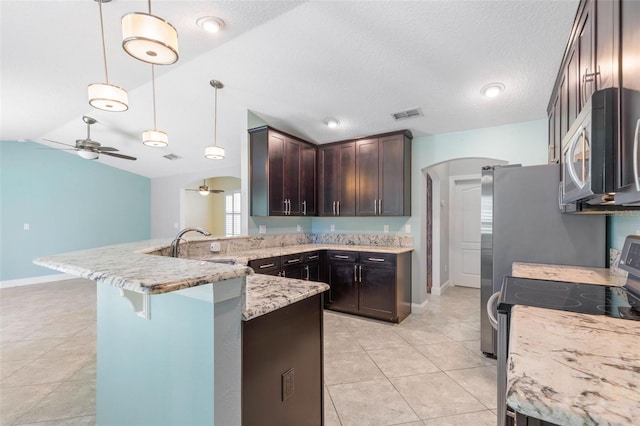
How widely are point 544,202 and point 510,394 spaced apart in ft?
7.83

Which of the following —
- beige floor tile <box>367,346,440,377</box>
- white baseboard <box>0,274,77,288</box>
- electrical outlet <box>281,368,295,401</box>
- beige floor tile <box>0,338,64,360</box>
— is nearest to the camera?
electrical outlet <box>281,368,295,401</box>

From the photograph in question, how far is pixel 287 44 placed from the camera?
8.51ft

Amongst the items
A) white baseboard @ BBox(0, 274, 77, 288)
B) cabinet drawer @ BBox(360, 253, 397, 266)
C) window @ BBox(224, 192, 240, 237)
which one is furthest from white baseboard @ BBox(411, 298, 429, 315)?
window @ BBox(224, 192, 240, 237)

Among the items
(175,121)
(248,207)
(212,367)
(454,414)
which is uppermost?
(175,121)

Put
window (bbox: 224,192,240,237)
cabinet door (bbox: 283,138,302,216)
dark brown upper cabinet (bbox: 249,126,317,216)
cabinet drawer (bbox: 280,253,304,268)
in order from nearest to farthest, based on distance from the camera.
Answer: cabinet drawer (bbox: 280,253,304,268)
dark brown upper cabinet (bbox: 249,126,317,216)
cabinet door (bbox: 283,138,302,216)
window (bbox: 224,192,240,237)

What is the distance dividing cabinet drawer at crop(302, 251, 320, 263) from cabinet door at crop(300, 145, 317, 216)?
662mm

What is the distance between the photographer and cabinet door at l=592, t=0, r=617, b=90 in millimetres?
1053

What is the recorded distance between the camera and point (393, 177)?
3.93 metres

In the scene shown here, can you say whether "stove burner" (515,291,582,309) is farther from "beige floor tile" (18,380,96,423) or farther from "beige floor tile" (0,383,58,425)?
"beige floor tile" (0,383,58,425)

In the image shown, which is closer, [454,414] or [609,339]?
[609,339]

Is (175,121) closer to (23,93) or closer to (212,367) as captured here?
(23,93)

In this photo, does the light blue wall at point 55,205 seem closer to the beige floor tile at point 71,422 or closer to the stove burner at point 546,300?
the beige floor tile at point 71,422

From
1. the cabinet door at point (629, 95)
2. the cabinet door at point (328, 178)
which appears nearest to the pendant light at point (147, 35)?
the cabinet door at point (629, 95)

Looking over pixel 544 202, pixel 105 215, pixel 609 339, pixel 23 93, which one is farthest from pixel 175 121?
pixel 609 339
